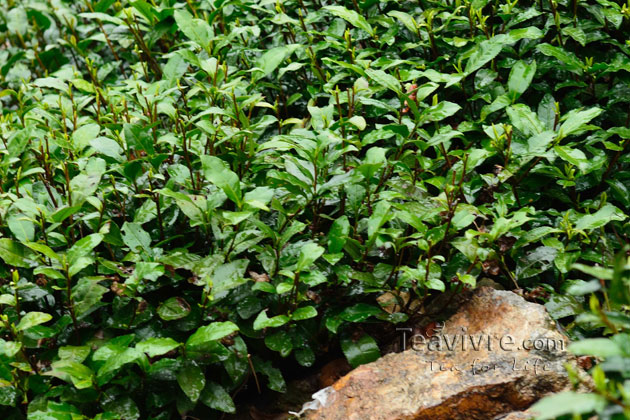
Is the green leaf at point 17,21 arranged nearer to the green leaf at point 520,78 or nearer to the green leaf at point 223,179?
the green leaf at point 223,179

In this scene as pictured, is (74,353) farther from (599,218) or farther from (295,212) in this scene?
(599,218)

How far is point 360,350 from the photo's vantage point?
2475mm

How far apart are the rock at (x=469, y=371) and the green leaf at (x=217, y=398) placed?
294 millimetres

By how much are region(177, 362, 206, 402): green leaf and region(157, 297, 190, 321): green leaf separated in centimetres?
19

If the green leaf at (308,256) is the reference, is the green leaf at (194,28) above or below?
above

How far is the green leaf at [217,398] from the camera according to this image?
2.32m

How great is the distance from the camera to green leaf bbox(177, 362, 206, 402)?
2232 mm

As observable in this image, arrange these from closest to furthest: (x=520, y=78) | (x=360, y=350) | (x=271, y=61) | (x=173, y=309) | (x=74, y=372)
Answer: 1. (x=74, y=372)
2. (x=173, y=309)
3. (x=360, y=350)
4. (x=520, y=78)
5. (x=271, y=61)

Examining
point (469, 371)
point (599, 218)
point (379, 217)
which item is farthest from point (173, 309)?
point (599, 218)

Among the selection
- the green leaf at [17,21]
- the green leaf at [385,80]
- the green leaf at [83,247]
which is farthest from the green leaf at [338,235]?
the green leaf at [17,21]

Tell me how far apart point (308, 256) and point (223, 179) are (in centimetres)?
44

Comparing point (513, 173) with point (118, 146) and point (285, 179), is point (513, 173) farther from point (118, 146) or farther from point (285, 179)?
point (118, 146)

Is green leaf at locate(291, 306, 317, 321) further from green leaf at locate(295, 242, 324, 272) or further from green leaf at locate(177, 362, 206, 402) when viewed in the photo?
green leaf at locate(177, 362, 206, 402)

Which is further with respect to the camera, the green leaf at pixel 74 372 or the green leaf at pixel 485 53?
the green leaf at pixel 485 53
